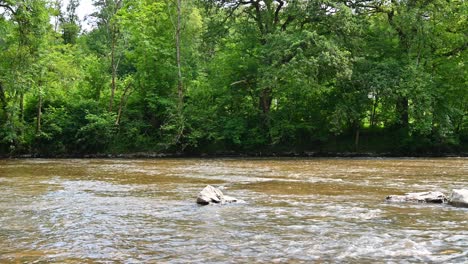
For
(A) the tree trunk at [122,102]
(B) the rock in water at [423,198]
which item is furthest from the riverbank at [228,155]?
(B) the rock in water at [423,198]

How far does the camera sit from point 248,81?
1241 inches

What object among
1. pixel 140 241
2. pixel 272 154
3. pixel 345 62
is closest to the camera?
pixel 140 241

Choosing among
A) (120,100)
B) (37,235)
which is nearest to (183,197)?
(37,235)

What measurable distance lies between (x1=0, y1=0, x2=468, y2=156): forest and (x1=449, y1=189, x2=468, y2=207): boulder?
1819 centimetres

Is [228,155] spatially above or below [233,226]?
above

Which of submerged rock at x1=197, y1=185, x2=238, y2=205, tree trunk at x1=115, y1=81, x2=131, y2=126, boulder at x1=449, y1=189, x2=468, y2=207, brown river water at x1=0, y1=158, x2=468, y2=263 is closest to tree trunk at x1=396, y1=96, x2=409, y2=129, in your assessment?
brown river water at x1=0, y1=158, x2=468, y2=263

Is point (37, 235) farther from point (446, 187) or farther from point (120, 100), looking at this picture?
point (120, 100)

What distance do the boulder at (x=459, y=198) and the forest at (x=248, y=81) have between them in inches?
716

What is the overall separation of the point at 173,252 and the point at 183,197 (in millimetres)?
4775

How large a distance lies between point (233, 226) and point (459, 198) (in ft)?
15.2

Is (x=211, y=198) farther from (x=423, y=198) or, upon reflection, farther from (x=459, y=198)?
(x=459, y=198)

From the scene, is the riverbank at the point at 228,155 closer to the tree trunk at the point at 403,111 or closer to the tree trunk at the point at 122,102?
the tree trunk at the point at 403,111

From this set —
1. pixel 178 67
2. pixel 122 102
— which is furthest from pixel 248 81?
pixel 122 102

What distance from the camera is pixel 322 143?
31.3 m
